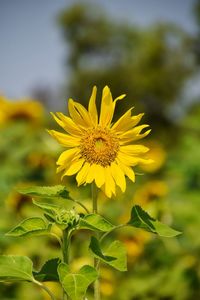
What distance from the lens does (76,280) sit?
1016 millimetres

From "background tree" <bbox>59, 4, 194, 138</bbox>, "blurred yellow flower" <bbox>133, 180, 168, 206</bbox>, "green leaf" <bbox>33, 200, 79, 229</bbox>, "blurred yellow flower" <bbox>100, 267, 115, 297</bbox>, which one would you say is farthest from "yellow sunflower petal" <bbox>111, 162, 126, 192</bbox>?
"background tree" <bbox>59, 4, 194, 138</bbox>

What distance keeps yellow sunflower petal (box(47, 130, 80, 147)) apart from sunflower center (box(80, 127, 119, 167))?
0.01 metres

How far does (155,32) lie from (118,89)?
259 centimetres

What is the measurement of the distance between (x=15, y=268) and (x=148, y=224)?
224mm

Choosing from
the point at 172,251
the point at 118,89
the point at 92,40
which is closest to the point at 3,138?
the point at 172,251

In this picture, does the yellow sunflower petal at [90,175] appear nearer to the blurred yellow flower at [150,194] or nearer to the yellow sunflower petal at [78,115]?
the yellow sunflower petal at [78,115]

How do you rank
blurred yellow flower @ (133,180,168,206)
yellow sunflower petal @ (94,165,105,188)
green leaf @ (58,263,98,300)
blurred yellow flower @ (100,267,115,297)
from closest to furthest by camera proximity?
green leaf @ (58,263,98,300) → yellow sunflower petal @ (94,165,105,188) → blurred yellow flower @ (100,267,115,297) → blurred yellow flower @ (133,180,168,206)

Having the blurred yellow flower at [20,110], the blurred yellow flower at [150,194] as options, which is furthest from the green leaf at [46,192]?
the blurred yellow flower at [20,110]

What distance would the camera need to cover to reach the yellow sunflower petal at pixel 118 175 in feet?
3.69

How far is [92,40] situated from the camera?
86.0ft

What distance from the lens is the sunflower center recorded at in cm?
116

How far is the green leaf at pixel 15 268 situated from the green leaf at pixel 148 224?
18cm

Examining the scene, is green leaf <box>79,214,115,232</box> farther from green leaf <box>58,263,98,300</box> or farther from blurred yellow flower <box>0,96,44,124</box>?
blurred yellow flower <box>0,96,44,124</box>

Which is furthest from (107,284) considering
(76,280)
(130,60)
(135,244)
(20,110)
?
(130,60)
